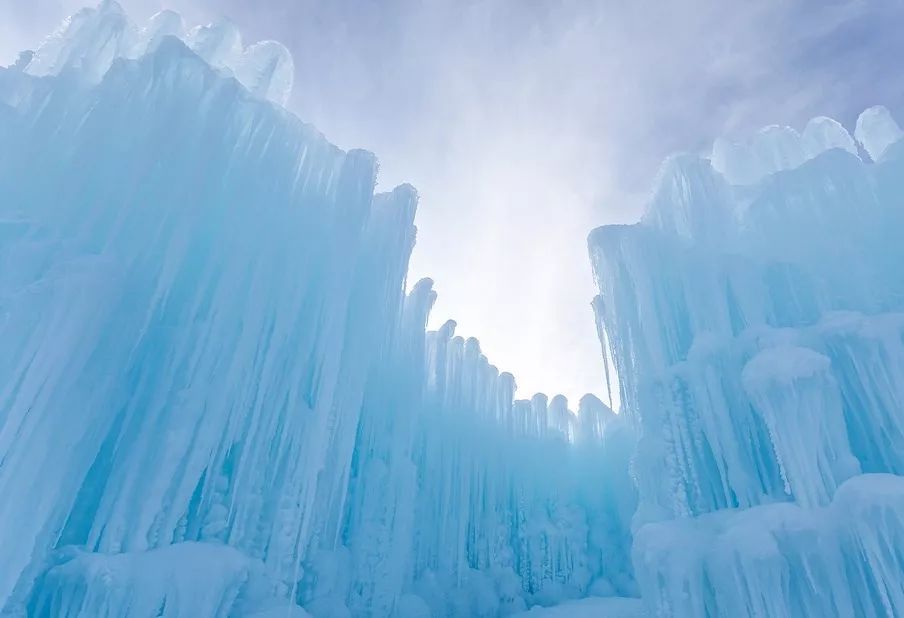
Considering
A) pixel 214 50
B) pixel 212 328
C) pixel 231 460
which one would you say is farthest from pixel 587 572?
pixel 214 50

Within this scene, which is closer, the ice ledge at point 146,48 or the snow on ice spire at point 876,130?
the ice ledge at point 146,48

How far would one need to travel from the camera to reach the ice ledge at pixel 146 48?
1055cm

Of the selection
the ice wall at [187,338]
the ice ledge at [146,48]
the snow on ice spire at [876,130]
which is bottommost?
the ice wall at [187,338]

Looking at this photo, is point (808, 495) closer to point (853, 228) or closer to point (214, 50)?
point (853, 228)

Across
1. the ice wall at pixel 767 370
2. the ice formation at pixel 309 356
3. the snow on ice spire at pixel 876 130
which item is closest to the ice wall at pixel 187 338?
the ice formation at pixel 309 356

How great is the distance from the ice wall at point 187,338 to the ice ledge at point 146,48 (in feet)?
0.14

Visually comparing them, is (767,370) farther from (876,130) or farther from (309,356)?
(876,130)

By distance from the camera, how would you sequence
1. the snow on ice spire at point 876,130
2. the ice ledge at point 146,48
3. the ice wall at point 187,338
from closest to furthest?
1. the ice wall at point 187,338
2. the ice ledge at point 146,48
3. the snow on ice spire at point 876,130

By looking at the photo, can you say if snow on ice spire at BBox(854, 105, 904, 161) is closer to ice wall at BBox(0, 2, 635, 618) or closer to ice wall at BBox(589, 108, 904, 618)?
ice wall at BBox(589, 108, 904, 618)

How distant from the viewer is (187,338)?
892cm

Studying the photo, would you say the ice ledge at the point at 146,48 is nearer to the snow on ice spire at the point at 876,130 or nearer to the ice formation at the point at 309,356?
the ice formation at the point at 309,356

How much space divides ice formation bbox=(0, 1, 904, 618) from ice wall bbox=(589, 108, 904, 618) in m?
0.05

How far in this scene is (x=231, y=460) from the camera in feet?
30.8

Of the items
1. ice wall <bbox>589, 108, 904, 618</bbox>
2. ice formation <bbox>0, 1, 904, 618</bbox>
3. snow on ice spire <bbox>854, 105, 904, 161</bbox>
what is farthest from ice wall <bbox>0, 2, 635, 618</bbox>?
snow on ice spire <bbox>854, 105, 904, 161</bbox>
